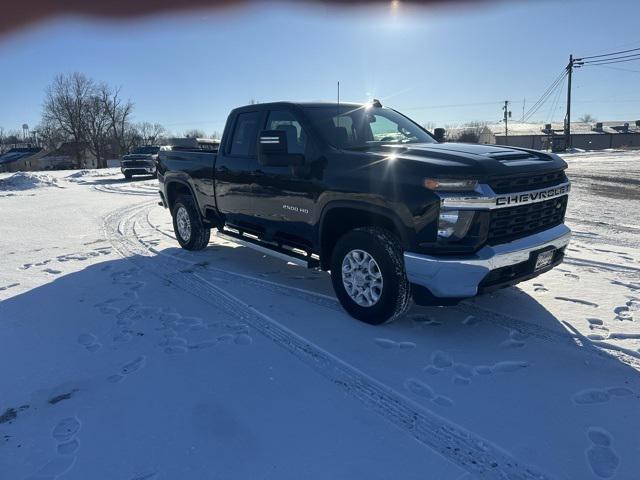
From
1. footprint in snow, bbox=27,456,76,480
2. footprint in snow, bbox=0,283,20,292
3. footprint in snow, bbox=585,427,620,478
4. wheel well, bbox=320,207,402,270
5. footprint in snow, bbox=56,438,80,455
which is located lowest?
footprint in snow, bbox=585,427,620,478

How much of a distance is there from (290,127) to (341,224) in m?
1.25

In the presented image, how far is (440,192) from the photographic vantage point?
11.1ft

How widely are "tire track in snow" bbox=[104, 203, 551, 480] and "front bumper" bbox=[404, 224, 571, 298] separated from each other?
33.6 inches

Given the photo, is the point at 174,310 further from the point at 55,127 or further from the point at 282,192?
the point at 55,127

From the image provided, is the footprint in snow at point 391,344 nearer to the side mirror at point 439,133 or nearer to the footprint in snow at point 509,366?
the footprint in snow at point 509,366

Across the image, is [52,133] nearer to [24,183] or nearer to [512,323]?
[24,183]

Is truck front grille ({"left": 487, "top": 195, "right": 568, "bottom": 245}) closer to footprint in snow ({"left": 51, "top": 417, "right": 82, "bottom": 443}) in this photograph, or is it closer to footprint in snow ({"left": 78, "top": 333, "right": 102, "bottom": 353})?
footprint in snow ({"left": 51, "top": 417, "right": 82, "bottom": 443})

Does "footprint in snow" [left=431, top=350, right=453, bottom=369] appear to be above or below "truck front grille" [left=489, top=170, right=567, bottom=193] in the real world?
below

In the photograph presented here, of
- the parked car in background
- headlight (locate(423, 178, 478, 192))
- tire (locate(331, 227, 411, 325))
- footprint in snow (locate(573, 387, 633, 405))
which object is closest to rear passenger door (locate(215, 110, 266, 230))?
tire (locate(331, 227, 411, 325))

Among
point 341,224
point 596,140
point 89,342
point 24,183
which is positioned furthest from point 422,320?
point 596,140

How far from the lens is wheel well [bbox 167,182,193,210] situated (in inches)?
273

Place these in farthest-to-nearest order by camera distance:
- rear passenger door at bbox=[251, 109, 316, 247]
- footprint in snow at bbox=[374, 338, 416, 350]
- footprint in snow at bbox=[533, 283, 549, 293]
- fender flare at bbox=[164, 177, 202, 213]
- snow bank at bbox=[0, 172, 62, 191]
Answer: snow bank at bbox=[0, 172, 62, 191] → fender flare at bbox=[164, 177, 202, 213] → footprint in snow at bbox=[533, 283, 549, 293] → rear passenger door at bbox=[251, 109, 316, 247] → footprint in snow at bbox=[374, 338, 416, 350]

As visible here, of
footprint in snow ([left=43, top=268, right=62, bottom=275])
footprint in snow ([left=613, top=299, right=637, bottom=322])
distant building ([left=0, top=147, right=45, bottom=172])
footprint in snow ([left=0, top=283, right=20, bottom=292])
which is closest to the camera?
footprint in snow ([left=613, top=299, right=637, bottom=322])

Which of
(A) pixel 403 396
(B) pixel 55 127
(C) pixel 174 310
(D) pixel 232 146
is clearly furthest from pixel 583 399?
(B) pixel 55 127
